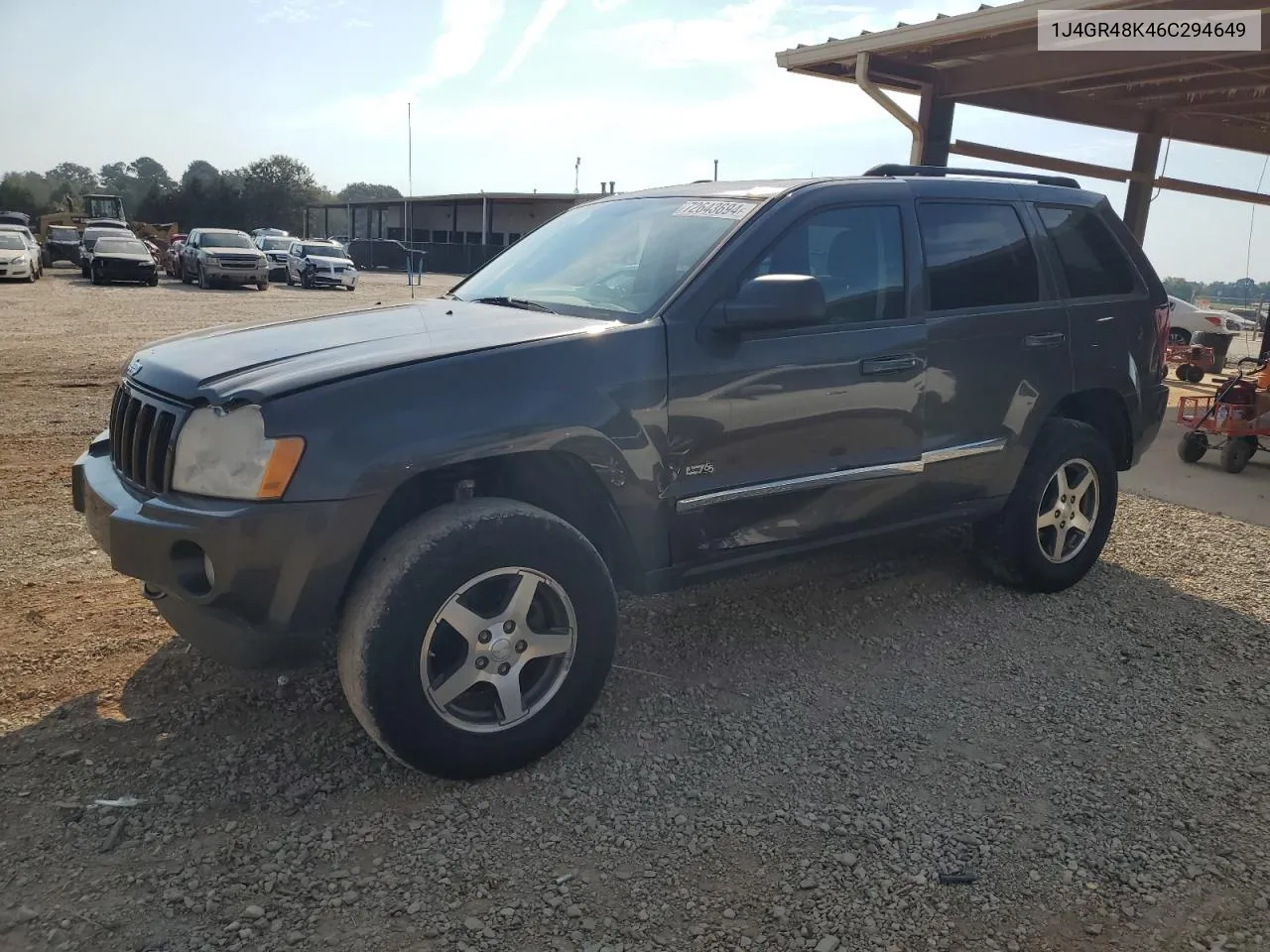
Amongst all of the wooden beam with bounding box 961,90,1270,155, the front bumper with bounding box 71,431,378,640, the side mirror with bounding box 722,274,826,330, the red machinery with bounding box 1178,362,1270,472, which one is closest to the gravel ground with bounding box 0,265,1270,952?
the front bumper with bounding box 71,431,378,640

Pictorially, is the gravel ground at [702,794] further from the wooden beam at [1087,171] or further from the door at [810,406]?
the wooden beam at [1087,171]

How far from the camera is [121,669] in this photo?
3572 mm

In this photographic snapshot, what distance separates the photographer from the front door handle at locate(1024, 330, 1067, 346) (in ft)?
14.4

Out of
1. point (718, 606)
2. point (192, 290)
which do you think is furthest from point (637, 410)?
point (192, 290)

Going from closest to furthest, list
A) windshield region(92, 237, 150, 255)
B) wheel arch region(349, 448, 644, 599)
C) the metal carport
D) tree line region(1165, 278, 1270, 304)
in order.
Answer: wheel arch region(349, 448, 644, 599) → the metal carport → tree line region(1165, 278, 1270, 304) → windshield region(92, 237, 150, 255)

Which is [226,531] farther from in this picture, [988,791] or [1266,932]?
[1266,932]

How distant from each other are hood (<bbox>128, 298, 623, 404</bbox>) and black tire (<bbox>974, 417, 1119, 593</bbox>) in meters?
2.36

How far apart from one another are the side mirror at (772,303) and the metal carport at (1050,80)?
213 inches

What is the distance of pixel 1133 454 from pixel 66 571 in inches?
208

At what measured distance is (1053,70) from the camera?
8.70 m

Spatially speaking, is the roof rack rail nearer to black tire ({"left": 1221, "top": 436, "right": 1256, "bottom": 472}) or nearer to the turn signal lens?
the turn signal lens

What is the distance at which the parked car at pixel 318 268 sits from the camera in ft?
99.5

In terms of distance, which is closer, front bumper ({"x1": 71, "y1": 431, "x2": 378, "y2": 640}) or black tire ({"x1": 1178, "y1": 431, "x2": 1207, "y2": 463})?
front bumper ({"x1": 71, "y1": 431, "x2": 378, "y2": 640})

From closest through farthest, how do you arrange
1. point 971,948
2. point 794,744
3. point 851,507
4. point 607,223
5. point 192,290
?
point 971,948 < point 794,744 < point 851,507 < point 607,223 < point 192,290
